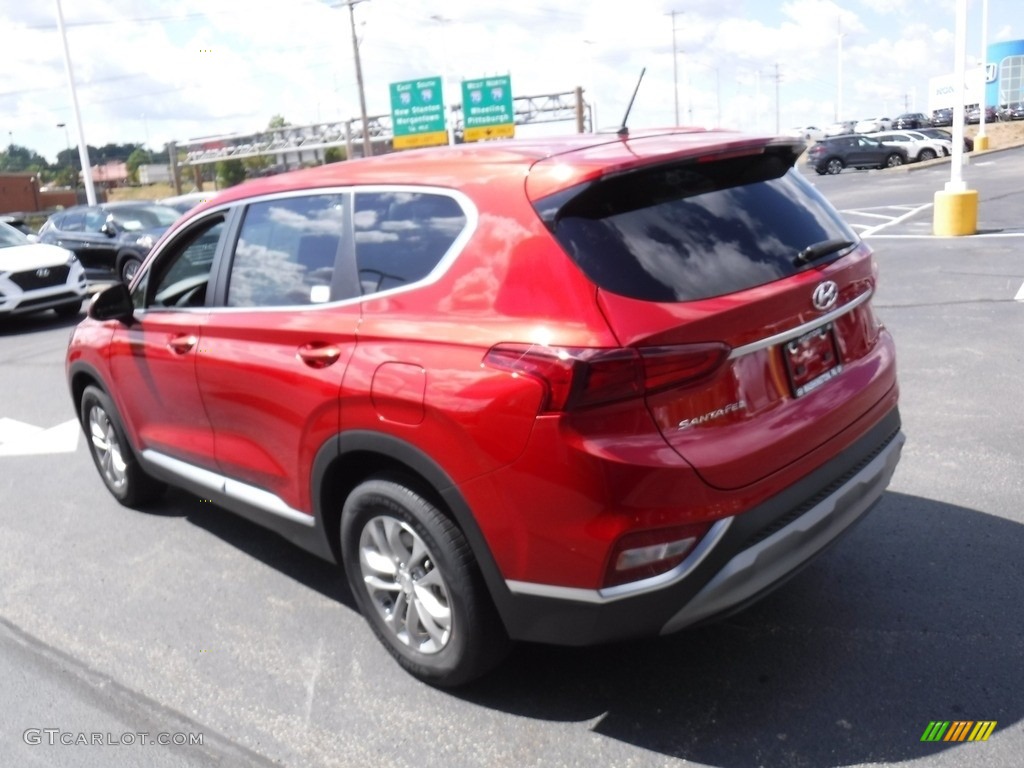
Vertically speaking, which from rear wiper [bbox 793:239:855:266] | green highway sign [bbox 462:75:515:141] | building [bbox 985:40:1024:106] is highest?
building [bbox 985:40:1024:106]

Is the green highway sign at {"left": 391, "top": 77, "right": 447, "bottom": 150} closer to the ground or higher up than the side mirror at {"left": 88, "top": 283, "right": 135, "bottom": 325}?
higher up

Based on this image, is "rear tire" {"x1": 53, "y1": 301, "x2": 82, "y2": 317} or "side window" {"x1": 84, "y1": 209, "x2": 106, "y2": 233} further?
"side window" {"x1": 84, "y1": 209, "x2": 106, "y2": 233}

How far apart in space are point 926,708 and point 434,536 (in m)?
1.69

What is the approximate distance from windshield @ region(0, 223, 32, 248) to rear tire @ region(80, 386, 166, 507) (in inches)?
393

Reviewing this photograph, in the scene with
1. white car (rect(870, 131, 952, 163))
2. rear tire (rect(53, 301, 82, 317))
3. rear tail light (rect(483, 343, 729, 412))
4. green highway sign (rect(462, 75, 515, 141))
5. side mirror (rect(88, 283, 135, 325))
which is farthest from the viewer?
green highway sign (rect(462, 75, 515, 141))

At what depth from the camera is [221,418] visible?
427 cm

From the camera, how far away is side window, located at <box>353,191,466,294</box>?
10.7ft

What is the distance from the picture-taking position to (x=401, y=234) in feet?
11.2

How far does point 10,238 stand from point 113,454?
10.8 m

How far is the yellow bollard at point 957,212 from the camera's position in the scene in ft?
48.0

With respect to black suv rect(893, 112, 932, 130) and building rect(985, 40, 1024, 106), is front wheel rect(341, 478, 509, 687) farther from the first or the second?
building rect(985, 40, 1024, 106)

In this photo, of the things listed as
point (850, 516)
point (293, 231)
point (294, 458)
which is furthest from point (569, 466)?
point (293, 231)

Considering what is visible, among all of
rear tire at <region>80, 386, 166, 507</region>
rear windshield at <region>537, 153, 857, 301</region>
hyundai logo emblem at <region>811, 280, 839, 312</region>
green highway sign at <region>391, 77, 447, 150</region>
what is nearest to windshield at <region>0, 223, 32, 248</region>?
rear tire at <region>80, 386, 166, 507</region>

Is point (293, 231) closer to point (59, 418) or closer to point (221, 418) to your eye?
point (221, 418)
